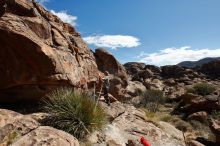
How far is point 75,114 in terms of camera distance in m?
10.9

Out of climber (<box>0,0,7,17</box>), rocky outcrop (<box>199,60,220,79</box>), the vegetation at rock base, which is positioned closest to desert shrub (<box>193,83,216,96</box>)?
the vegetation at rock base

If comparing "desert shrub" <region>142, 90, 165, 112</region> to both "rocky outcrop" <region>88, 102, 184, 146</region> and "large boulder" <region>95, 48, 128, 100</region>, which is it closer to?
"large boulder" <region>95, 48, 128, 100</region>

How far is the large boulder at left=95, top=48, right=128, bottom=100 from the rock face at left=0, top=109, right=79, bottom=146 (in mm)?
13199

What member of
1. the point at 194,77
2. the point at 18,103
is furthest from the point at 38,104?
the point at 194,77

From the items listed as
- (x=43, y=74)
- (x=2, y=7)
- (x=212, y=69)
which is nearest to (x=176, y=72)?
(x=212, y=69)

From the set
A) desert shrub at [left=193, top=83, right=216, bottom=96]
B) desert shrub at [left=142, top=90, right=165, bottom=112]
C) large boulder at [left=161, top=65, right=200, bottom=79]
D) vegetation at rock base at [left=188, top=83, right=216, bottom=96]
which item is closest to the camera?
desert shrub at [left=142, top=90, right=165, bottom=112]

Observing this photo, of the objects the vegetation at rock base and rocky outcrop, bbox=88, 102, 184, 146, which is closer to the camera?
rocky outcrop, bbox=88, 102, 184, 146

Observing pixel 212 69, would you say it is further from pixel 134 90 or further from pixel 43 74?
pixel 43 74

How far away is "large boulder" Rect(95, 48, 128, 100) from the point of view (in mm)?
23234

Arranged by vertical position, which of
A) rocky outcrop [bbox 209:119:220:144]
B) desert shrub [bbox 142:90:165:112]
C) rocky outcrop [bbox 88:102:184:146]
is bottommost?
desert shrub [bbox 142:90:165:112]

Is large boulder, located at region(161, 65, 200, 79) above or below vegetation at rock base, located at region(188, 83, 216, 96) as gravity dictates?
above

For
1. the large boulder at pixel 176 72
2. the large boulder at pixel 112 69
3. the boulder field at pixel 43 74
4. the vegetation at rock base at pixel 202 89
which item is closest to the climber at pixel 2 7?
the boulder field at pixel 43 74

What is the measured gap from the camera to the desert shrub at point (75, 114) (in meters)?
10.5

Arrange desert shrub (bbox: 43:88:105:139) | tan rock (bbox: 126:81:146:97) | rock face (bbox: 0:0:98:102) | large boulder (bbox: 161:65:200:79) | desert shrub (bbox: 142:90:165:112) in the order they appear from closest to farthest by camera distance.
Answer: desert shrub (bbox: 43:88:105:139) → rock face (bbox: 0:0:98:102) → desert shrub (bbox: 142:90:165:112) → tan rock (bbox: 126:81:146:97) → large boulder (bbox: 161:65:200:79)
